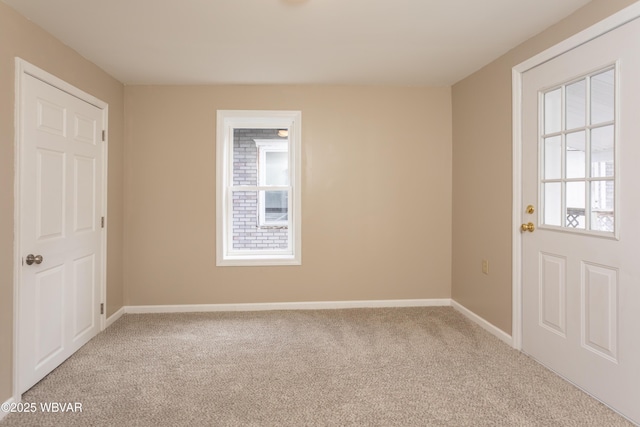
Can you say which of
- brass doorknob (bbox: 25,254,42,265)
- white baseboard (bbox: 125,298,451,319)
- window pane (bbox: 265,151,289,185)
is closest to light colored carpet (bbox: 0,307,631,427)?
white baseboard (bbox: 125,298,451,319)

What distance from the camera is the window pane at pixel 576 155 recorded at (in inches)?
93.0

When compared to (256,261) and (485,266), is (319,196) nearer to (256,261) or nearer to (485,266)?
(256,261)

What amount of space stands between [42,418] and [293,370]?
1475 millimetres

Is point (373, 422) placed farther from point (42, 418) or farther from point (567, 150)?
point (567, 150)

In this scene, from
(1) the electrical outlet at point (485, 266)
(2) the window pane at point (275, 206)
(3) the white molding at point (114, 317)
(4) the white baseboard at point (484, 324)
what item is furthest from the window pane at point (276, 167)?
(4) the white baseboard at point (484, 324)

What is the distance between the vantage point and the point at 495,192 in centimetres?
322

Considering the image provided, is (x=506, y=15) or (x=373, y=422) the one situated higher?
(x=506, y=15)

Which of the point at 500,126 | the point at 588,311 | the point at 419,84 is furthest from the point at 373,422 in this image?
the point at 419,84

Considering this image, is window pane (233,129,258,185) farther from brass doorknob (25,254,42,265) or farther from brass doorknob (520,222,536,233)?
brass doorknob (520,222,536,233)

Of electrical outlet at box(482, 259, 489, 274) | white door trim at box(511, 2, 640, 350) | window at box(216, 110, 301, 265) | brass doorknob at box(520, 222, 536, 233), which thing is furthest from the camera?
window at box(216, 110, 301, 265)

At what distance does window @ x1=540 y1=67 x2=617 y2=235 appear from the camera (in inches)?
85.4

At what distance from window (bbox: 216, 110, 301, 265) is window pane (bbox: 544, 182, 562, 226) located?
2.28m

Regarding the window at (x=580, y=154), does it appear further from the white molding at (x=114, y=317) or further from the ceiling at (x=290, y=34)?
the white molding at (x=114, y=317)

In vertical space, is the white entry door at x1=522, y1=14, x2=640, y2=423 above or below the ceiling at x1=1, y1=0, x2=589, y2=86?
below
